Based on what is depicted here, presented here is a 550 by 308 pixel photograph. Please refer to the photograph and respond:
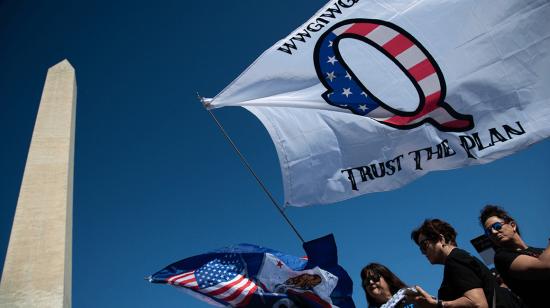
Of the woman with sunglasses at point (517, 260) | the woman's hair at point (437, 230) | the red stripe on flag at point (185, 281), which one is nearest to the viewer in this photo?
the woman with sunglasses at point (517, 260)

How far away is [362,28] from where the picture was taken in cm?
543

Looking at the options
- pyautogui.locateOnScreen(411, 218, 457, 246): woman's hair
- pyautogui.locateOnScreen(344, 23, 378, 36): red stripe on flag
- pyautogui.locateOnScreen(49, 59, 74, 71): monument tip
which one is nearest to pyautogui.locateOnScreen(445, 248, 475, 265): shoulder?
pyautogui.locateOnScreen(411, 218, 457, 246): woman's hair

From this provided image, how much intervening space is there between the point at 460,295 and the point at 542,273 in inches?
20.1

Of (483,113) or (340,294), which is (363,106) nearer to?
(483,113)

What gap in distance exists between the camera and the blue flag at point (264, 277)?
512 centimetres

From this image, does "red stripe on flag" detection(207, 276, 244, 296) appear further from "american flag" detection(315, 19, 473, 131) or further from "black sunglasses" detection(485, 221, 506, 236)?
"black sunglasses" detection(485, 221, 506, 236)

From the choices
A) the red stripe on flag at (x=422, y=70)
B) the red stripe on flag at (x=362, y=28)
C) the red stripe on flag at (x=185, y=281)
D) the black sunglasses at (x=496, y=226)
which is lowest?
the red stripe on flag at (x=185, y=281)

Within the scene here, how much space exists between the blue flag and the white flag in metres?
0.82

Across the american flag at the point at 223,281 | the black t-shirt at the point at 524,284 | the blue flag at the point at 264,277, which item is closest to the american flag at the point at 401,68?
the blue flag at the point at 264,277

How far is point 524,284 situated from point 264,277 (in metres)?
3.83

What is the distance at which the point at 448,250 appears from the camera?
9.22 ft

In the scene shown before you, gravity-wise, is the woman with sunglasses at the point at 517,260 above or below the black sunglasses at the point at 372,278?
above

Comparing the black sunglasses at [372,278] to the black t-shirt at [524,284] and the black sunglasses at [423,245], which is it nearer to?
the black sunglasses at [423,245]

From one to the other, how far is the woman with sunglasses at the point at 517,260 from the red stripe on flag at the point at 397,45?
110 inches
